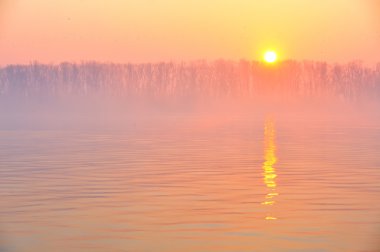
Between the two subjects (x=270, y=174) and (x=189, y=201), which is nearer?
(x=189, y=201)

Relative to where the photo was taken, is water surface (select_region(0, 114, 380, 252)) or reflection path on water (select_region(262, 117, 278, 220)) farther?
reflection path on water (select_region(262, 117, 278, 220))

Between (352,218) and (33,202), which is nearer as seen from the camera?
(352,218)

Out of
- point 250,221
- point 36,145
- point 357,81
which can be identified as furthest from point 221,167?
point 357,81

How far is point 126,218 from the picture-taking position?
22109 millimetres

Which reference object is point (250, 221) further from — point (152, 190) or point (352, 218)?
point (152, 190)

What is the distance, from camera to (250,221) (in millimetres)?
21391

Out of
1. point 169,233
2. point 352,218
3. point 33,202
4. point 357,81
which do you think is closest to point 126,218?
point 169,233

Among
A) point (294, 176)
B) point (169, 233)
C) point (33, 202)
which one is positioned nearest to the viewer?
point (169, 233)

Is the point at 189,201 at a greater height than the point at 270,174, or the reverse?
the point at 189,201

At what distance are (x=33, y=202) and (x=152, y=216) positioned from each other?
435cm

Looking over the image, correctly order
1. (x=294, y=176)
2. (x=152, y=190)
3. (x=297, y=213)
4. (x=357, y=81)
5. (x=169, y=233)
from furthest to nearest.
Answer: (x=357, y=81) < (x=294, y=176) < (x=152, y=190) < (x=297, y=213) < (x=169, y=233)

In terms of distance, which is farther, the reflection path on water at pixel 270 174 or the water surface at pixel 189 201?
the reflection path on water at pixel 270 174

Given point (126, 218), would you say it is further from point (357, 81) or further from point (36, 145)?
point (357, 81)

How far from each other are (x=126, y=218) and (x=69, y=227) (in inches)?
74.3
